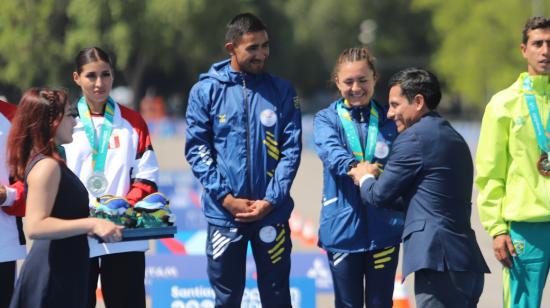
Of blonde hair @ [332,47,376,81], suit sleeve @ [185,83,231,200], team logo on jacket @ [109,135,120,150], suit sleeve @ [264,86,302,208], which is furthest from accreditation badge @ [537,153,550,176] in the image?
team logo on jacket @ [109,135,120,150]

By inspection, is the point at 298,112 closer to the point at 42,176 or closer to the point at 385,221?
the point at 385,221

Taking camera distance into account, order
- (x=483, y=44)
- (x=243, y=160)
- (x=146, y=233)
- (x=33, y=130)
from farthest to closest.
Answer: (x=483, y=44)
(x=243, y=160)
(x=146, y=233)
(x=33, y=130)

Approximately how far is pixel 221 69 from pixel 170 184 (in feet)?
31.9

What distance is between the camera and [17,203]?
19.1 ft

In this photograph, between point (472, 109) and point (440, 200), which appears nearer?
point (440, 200)

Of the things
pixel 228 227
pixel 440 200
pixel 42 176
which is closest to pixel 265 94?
pixel 228 227

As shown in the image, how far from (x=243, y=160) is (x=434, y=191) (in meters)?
1.21

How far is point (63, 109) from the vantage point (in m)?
5.08

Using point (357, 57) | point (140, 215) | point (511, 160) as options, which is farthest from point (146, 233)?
point (511, 160)

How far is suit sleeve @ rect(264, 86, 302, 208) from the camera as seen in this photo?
19.8 feet

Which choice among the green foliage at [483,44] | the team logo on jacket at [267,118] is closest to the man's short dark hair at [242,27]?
the team logo on jacket at [267,118]

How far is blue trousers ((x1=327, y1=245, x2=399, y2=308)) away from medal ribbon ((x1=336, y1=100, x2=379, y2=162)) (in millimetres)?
565

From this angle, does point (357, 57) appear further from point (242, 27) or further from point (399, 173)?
point (399, 173)

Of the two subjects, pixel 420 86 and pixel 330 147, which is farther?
pixel 330 147
